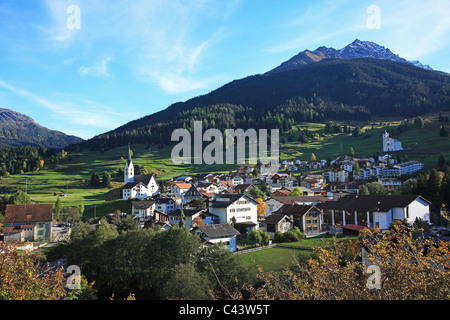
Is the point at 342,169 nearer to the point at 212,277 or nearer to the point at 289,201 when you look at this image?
the point at 289,201

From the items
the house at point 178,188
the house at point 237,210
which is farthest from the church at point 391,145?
the house at point 237,210

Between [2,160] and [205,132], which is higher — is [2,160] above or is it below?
below

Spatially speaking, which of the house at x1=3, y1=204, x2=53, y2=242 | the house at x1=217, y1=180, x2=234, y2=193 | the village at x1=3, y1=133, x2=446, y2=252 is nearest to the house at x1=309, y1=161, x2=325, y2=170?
the village at x1=3, y1=133, x2=446, y2=252

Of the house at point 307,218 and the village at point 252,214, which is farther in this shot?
the house at point 307,218

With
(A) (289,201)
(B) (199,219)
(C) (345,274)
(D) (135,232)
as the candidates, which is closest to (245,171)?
(A) (289,201)

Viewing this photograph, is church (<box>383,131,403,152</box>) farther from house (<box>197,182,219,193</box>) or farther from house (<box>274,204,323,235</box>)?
house (<box>274,204,323,235</box>)

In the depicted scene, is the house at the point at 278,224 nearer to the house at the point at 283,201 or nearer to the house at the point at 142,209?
the house at the point at 283,201

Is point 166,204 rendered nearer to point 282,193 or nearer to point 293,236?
point 282,193
